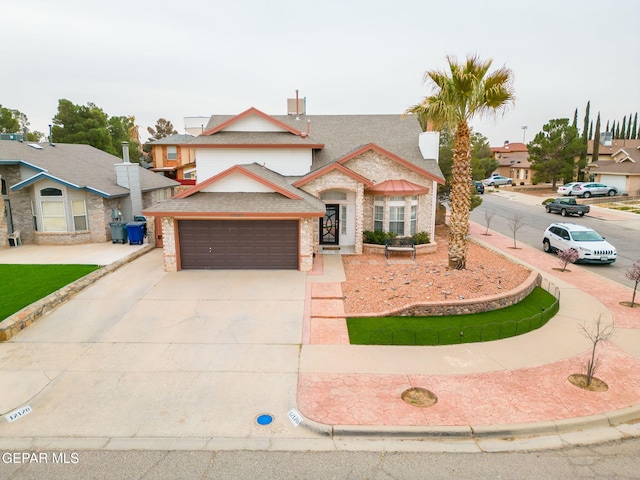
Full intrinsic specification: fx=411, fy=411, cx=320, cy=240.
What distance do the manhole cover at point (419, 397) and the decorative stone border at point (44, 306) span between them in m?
10.2

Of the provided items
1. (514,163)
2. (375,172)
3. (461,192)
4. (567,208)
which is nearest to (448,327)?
(461,192)

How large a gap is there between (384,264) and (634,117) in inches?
3500

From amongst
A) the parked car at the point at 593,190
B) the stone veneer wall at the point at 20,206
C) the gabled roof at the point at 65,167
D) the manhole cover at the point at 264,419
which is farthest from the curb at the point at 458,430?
the parked car at the point at 593,190

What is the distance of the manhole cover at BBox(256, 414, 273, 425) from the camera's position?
7527 mm

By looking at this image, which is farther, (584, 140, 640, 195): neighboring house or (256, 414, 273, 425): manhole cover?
(584, 140, 640, 195): neighboring house

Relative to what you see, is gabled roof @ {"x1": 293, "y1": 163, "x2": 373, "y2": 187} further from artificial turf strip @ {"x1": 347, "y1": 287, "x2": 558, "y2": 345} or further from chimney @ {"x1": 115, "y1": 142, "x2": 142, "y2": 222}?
chimney @ {"x1": 115, "y1": 142, "x2": 142, "y2": 222}

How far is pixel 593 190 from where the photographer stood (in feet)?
145

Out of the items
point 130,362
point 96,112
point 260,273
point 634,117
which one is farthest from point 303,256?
point 634,117

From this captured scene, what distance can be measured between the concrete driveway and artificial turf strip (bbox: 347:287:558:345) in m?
1.95

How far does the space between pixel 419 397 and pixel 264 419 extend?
3.13 metres

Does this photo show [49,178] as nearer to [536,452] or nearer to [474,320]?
[474,320]

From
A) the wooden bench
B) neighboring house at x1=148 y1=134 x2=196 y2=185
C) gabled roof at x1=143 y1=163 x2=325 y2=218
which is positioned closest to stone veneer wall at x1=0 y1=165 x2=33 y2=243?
gabled roof at x1=143 y1=163 x2=325 y2=218

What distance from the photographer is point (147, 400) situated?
820 centimetres

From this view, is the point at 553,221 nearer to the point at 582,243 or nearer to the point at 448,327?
the point at 582,243
